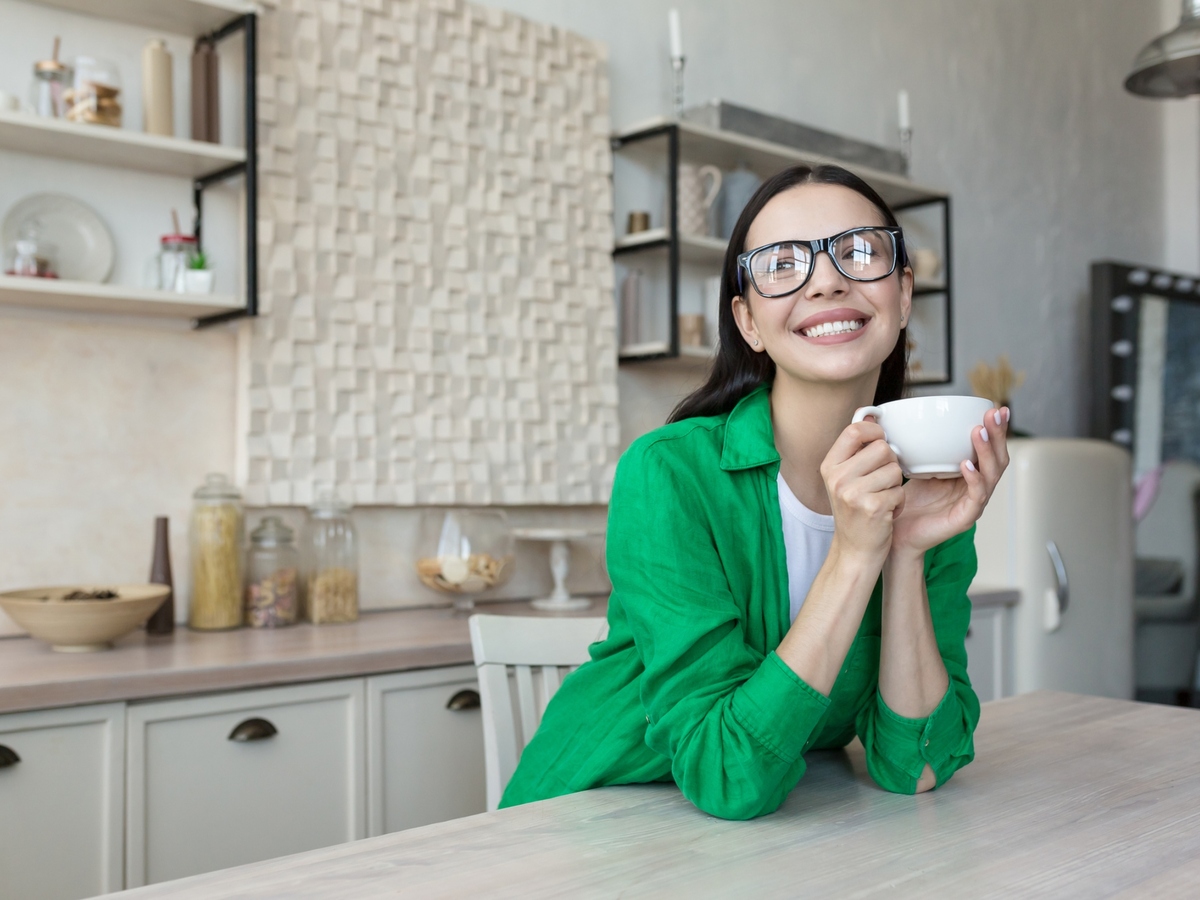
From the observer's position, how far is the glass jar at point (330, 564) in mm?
2303

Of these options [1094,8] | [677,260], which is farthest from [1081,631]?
[1094,8]

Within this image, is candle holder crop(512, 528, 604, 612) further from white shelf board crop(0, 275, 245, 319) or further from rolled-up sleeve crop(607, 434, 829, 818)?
rolled-up sleeve crop(607, 434, 829, 818)

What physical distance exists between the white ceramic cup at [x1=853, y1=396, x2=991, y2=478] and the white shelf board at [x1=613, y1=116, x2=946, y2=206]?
81.4 inches

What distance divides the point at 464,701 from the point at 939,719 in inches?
47.2

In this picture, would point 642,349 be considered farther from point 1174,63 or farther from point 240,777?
point 240,777

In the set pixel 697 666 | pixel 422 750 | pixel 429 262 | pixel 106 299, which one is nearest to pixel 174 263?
pixel 106 299

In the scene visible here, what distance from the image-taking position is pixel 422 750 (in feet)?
6.75

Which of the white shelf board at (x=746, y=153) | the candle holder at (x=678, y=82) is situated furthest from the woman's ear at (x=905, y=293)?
the candle holder at (x=678, y=82)

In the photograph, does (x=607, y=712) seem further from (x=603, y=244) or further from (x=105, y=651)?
(x=603, y=244)

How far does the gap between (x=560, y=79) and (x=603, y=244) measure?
1.43ft

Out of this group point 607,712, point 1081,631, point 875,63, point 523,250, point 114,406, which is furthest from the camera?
point 875,63

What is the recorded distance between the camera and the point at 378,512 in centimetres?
257

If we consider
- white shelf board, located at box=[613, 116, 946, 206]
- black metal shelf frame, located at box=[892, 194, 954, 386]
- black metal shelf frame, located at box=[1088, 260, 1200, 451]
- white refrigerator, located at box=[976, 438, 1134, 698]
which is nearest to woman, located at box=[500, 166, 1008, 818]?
white shelf board, located at box=[613, 116, 946, 206]

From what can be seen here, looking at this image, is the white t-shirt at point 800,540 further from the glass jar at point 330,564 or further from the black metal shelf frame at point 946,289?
the black metal shelf frame at point 946,289
